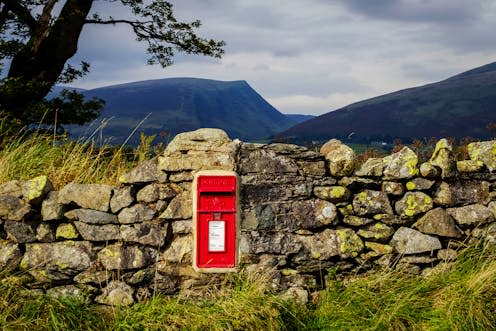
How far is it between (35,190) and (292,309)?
2.56 metres

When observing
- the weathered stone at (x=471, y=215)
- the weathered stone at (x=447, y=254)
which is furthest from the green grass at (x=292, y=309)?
the weathered stone at (x=471, y=215)

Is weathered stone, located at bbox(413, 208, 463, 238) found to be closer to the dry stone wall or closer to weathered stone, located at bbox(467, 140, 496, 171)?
the dry stone wall

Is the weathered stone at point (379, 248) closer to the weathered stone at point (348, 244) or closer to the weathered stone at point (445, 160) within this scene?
the weathered stone at point (348, 244)

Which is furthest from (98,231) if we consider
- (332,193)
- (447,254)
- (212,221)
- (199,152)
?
(447,254)

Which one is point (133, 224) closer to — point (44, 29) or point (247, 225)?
point (247, 225)

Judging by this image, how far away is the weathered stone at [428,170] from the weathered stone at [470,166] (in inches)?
11.4

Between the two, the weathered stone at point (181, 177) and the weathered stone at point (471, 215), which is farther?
the weathered stone at point (471, 215)

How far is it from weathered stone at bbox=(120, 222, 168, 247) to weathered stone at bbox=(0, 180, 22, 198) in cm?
106

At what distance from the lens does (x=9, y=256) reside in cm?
440

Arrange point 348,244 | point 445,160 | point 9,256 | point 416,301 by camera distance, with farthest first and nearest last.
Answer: point 445,160 < point 348,244 < point 9,256 < point 416,301

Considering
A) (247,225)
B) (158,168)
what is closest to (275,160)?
(247,225)

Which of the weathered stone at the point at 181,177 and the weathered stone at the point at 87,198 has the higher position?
the weathered stone at the point at 181,177

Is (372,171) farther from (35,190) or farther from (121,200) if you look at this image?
(35,190)

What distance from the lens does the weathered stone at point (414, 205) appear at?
468cm
